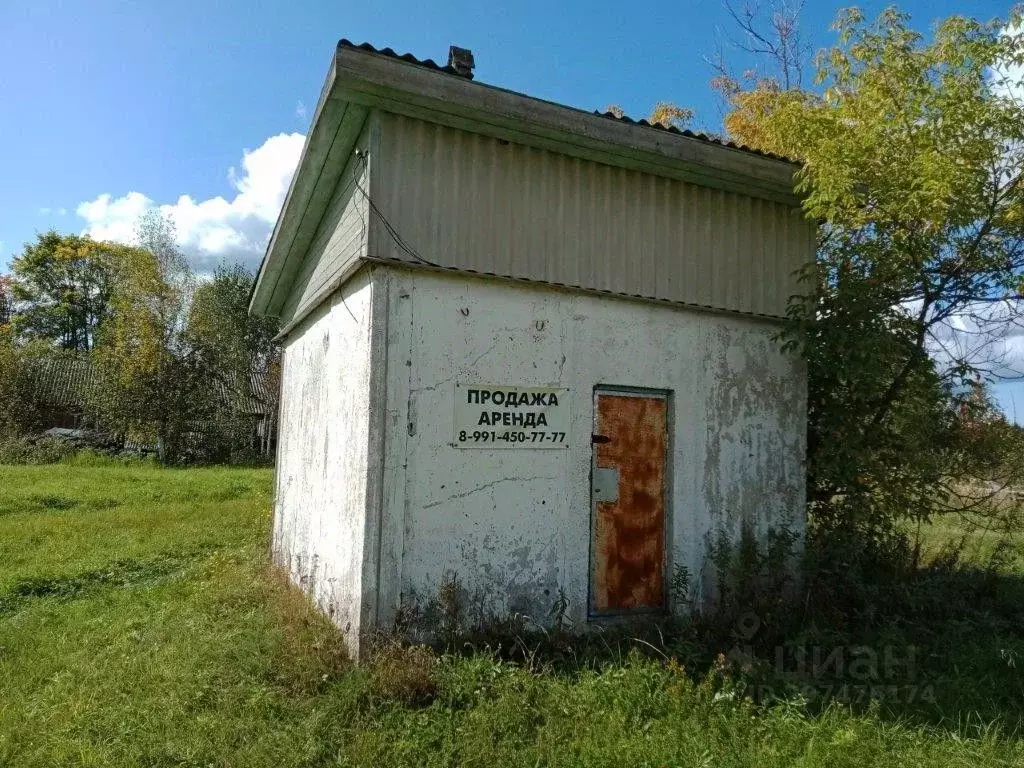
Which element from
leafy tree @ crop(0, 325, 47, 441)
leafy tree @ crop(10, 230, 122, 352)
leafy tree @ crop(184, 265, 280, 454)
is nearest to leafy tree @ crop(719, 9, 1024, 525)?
leafy tree @ crop(184, 265, 280, 454)

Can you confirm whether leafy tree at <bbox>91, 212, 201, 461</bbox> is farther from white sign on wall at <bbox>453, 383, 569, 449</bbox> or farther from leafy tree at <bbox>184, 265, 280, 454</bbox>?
white sign on wall at <bbox>453, 383, 569, 449</bbox>

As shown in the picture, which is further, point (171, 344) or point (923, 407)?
point (171, 344)

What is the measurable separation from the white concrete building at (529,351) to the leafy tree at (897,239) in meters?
0.46

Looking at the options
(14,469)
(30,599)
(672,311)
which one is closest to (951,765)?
(672,311)

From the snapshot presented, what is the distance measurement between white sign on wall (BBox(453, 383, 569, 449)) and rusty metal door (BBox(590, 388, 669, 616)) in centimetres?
44

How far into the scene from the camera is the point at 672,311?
6.20 meters

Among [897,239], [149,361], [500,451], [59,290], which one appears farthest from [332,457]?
[59,290]

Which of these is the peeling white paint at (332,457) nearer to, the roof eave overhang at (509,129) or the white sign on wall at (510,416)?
the white sign on wall at (510,416)

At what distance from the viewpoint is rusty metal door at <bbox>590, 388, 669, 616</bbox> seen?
5.74 metres

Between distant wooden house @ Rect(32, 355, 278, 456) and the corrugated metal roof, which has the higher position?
the corrugated metal roof

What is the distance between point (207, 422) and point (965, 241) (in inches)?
916

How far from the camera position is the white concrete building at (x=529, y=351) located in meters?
4.97

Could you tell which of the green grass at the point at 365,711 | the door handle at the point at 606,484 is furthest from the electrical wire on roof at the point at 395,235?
the green grass at the point at 365,711

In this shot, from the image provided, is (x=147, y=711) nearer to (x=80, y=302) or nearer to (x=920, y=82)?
(x=920, y=82)
